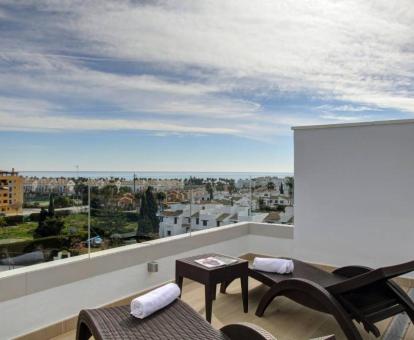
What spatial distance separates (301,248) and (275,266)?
1802 millimetres

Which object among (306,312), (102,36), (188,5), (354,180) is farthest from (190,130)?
(306,312)

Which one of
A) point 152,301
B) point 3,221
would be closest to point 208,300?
point 152,301

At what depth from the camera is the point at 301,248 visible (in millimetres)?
5797

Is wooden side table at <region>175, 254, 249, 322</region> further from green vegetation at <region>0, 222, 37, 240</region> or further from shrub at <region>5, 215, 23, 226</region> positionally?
shrub at <region>5, 215, 23, 226</region>

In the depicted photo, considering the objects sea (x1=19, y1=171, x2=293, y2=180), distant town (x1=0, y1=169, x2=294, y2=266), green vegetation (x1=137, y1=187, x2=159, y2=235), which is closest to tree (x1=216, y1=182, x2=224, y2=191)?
distant town (x1=0, y1=169, x2=294, y2=266)

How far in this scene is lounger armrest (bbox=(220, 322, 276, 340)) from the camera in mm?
2133

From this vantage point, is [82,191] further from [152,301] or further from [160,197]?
[152,301]

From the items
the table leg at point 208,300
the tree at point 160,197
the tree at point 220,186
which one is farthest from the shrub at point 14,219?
the tree at point 220,186

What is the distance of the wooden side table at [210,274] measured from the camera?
358 centimetres

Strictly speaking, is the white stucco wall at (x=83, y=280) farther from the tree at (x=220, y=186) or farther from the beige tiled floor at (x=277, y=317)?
the tree at (x=220, y=186)

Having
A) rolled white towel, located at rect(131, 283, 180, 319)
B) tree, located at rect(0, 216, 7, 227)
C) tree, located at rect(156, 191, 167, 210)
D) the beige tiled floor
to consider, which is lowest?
the beige tiled floor

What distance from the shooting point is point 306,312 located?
13.0ft

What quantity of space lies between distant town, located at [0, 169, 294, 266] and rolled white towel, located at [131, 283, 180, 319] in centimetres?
131

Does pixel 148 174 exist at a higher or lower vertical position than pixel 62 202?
higher
